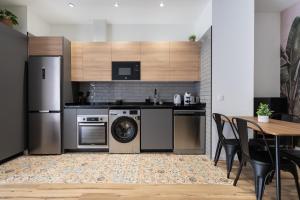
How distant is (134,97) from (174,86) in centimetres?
91

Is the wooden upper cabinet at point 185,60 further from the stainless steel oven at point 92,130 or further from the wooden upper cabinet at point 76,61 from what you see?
the wooden upper cabinet at point 76,61

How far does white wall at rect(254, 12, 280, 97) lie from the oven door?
3.15 meters

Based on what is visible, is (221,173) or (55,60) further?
(55,60)

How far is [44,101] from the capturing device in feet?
13.7

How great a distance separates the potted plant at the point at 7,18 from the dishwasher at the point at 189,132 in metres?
Answer: 3.23

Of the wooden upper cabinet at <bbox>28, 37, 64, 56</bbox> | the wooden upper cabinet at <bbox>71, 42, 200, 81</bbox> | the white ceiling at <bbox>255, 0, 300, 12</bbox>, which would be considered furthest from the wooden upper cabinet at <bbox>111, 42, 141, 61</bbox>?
the white ceiling at <bbox>255, 0, 300, 12</bbox>

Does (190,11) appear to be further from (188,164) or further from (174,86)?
(188,164)

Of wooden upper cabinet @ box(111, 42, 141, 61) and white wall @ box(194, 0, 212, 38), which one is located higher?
white wall @ box(194, 0, 212, 38)

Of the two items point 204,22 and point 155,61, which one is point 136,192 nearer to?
point 155,61

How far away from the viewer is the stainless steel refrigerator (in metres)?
4.18

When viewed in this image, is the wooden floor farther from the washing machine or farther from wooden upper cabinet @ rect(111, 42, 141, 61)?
wooden upper cabinet @ rect(111, 42, 141, 61)

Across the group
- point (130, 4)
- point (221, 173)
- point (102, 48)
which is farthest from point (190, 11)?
point (221, 173)

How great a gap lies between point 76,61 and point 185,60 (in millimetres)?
2210

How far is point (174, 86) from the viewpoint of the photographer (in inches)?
199
